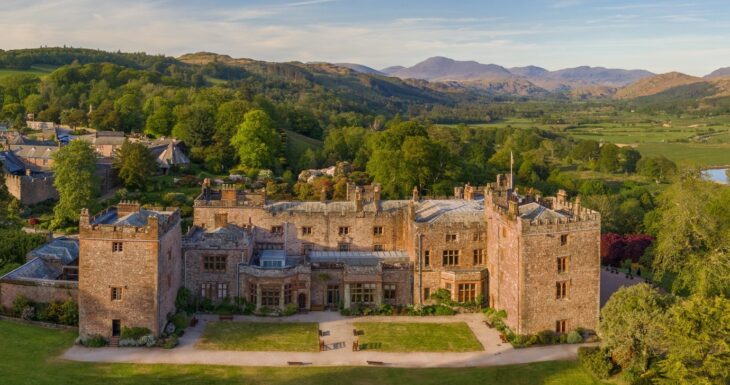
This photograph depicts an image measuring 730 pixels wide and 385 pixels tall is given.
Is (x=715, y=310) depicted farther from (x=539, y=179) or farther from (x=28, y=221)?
(x=539, y=179)

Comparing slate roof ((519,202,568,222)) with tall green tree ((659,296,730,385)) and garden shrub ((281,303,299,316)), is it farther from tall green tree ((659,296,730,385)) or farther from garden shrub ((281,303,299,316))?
garden shrub ((281,303,299,316))

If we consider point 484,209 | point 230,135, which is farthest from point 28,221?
point 484,209

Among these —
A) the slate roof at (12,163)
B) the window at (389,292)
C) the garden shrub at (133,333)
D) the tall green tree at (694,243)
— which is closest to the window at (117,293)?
the garden shrub at (133,333)

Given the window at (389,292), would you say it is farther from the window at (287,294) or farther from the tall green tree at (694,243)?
the tall green tree at (694,243)

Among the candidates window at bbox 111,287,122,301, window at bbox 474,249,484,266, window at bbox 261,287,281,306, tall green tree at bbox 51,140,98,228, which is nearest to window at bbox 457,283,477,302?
window at bbox 474,249,484,266

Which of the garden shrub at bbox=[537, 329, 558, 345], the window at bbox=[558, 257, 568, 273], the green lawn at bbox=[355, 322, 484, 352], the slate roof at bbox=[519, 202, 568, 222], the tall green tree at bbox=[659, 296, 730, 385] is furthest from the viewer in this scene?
the slate roof at bbox=[519, 202, 568, 222]

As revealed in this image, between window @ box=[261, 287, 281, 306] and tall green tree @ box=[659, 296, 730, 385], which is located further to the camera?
window @ box=[261, 287, 281, 306]
